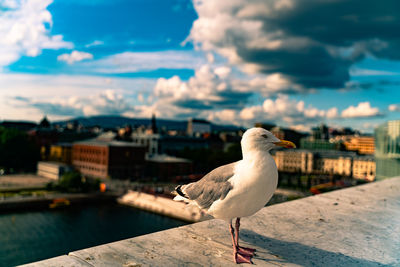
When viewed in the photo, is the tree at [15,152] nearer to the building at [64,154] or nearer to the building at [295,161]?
the building at [64,154]

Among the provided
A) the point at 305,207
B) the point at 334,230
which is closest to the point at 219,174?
the point at 334,230

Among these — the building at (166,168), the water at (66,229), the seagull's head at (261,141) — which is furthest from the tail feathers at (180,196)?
the building at (166,168)

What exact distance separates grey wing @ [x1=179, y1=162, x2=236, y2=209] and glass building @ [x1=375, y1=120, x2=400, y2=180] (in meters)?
22.7

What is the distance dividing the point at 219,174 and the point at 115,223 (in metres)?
32.6

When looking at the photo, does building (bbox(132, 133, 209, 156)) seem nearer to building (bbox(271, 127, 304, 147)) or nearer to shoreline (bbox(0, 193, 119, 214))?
shoreline (bbox(0, 193, 119, 214))

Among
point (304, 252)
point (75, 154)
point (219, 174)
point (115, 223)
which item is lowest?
point (115, 223)

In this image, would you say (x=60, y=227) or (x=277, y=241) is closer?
(x=277, y=241)

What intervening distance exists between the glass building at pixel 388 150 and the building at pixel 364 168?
40909 mm

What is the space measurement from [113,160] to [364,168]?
45.5m

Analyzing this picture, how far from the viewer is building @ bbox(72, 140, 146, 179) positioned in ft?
161

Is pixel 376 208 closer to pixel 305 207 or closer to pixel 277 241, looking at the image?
pixel 305 207

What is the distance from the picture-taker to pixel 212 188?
2.35 metres

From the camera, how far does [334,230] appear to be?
304 cm

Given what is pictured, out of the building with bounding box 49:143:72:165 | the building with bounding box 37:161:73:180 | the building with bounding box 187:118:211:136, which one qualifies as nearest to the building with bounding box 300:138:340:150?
the building with bounding box 187:118:211:136
